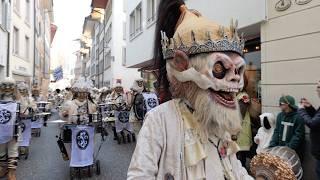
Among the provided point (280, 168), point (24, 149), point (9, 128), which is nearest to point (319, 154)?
point (280, 168)

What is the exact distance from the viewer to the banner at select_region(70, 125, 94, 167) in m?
6.54

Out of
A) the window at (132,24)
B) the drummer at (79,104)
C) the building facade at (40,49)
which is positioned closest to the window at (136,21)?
the window at (132,24)

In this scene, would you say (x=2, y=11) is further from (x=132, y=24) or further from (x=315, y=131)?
(x=315, y=131)

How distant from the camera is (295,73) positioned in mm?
6219

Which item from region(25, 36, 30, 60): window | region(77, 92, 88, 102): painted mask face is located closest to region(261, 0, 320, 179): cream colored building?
region(77, 92, 88, 102): painted mask face

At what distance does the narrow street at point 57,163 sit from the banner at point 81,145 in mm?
540

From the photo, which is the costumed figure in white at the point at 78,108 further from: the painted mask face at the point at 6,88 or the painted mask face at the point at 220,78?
the painted mask face at the point at 220,78

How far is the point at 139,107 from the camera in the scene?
10.0 meters

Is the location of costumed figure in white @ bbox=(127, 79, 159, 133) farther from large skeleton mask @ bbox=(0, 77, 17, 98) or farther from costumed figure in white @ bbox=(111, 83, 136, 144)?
large skeleton mask @ bbox=(0, 77, 17, 98)

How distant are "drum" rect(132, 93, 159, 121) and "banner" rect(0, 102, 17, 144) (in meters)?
4.21

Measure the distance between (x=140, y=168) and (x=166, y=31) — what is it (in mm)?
855

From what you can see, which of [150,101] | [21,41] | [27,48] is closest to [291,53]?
[150,101]

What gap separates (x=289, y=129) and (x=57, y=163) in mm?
5219

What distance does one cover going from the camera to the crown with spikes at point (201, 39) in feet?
6.63
